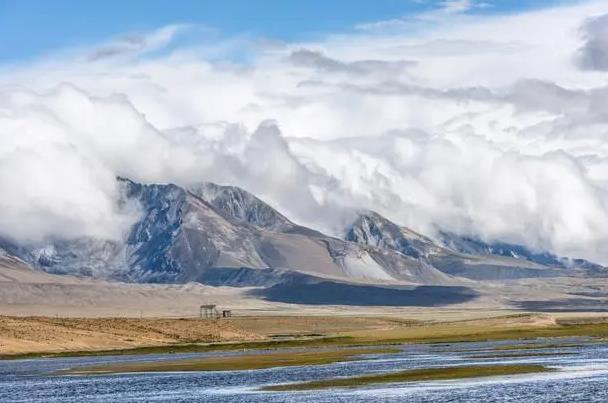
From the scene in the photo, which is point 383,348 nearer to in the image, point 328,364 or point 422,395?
point 328,364

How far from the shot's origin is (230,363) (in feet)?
481

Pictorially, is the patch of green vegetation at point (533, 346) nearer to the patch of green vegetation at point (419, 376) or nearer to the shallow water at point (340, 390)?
the shallow water at point (340, 390)

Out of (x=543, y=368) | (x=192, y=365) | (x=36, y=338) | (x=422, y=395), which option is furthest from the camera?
(x=36, y=338)

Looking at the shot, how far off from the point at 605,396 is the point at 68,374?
67613 mm

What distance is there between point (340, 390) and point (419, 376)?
13309 mm

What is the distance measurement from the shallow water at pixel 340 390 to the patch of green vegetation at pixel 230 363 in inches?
188

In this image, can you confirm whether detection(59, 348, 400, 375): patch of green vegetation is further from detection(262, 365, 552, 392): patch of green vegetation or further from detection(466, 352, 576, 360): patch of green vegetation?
detection(262, 365, 552, 392): patch of green vegetation

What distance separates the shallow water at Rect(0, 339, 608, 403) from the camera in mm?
92125

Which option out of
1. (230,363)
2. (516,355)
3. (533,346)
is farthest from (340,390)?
(533,346)

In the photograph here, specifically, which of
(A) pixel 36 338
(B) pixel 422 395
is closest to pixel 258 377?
(B) pixel 422 395

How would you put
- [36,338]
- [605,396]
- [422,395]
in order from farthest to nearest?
[36,338] < [422,395] < [605,396]

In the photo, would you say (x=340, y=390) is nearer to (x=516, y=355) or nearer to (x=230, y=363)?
(x=516, y=355)

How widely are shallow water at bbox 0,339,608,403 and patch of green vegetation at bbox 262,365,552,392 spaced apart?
2.87 meters

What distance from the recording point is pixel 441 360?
138 m
